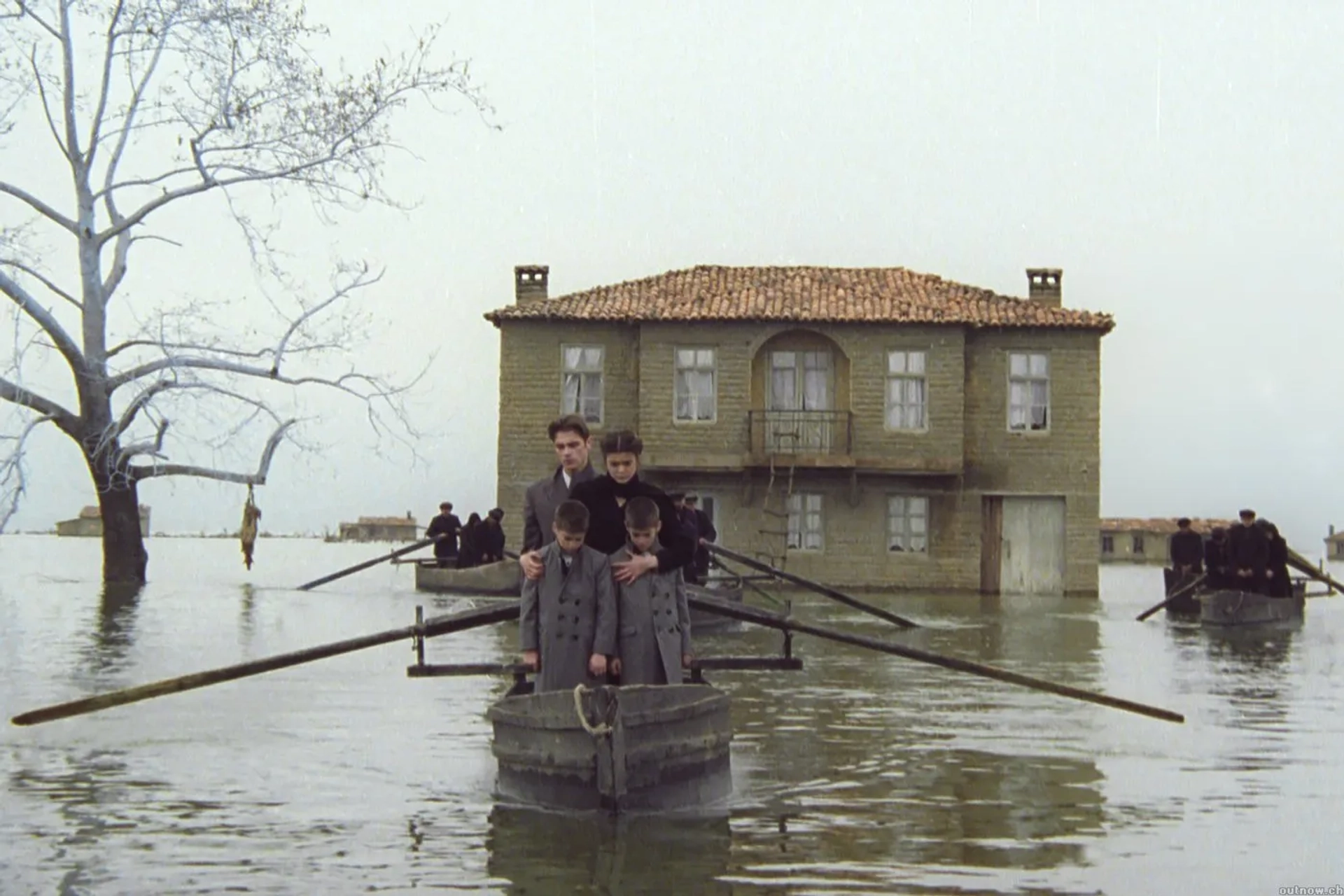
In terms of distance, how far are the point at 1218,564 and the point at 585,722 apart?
2338 cm

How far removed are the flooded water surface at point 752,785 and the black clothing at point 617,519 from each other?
1552mm

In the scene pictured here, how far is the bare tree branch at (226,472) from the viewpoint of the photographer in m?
38.0

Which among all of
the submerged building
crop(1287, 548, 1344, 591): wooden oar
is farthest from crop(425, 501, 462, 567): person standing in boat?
the submerged building

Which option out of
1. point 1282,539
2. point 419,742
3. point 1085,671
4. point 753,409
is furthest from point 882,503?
point 419,742

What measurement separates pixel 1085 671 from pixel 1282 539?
10165 mm

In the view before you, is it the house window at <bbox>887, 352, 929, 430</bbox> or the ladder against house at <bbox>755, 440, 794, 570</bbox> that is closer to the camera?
the ladder against house at <bbox>755, 440, 794, 570</bbox>

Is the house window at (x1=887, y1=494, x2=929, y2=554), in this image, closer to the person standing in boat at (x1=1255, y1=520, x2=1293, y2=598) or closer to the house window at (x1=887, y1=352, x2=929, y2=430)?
the house window at (x1=887, y1=352, x2=929, y2=430)

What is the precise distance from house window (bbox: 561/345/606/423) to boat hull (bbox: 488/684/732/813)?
3190cm

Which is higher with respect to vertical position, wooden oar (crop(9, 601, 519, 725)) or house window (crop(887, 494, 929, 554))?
house window (crop(887, 494, 929, 554))

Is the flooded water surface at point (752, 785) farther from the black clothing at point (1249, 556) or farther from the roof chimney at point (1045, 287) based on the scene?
the roof chimney at point (1045, 287)

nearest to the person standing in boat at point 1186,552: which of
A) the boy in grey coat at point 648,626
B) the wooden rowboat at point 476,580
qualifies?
the wooden rowboat at point 476,580

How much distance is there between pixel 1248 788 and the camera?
1302 cm

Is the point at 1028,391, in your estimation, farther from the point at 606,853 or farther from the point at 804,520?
the point at 606,853

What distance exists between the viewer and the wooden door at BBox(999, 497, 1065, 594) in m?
42.4
